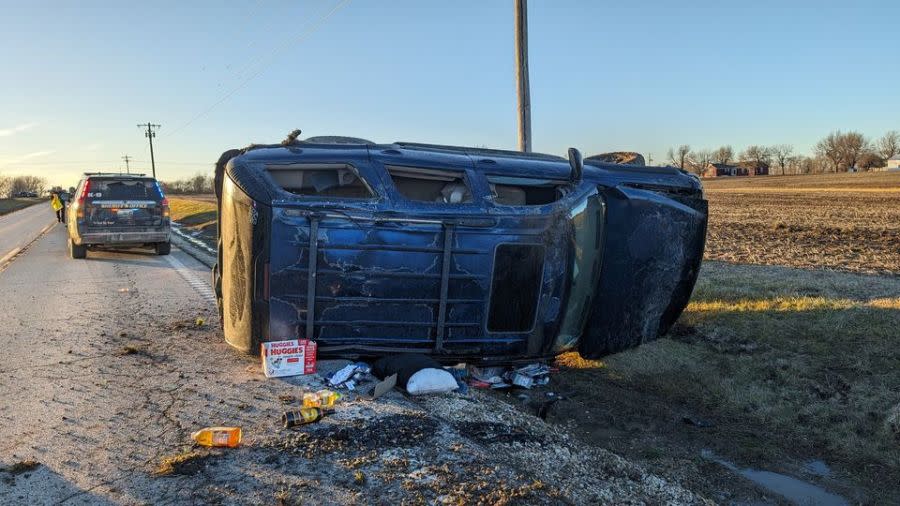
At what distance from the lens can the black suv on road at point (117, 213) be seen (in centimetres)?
1211

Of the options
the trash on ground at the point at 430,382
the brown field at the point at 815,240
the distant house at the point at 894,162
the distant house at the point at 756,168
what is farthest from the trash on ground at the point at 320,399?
the distant house at the point at 756,168

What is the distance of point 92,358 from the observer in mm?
5363

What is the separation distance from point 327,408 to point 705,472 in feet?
7.63

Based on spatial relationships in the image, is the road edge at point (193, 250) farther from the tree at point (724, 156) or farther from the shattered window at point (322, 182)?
the tree at point (724, 156)

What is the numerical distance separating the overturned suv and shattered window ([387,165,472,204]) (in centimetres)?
1

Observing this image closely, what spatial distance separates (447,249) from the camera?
450cm

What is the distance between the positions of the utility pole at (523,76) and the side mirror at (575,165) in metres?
4.95

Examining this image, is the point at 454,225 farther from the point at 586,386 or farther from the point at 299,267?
the point at 586,386

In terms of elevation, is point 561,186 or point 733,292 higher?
point 561,186

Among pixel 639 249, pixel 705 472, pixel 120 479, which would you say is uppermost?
pixel 639 249

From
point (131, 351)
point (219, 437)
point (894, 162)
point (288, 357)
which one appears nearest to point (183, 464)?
point (219, 437)

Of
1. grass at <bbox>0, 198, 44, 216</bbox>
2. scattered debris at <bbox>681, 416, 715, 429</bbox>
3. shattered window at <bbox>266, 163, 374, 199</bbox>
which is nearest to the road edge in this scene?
shattered window at <bbox>266, 163, 374, 199</bbox>

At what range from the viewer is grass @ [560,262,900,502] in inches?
163

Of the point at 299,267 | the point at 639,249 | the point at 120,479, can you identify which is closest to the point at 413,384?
the point at 299,267
